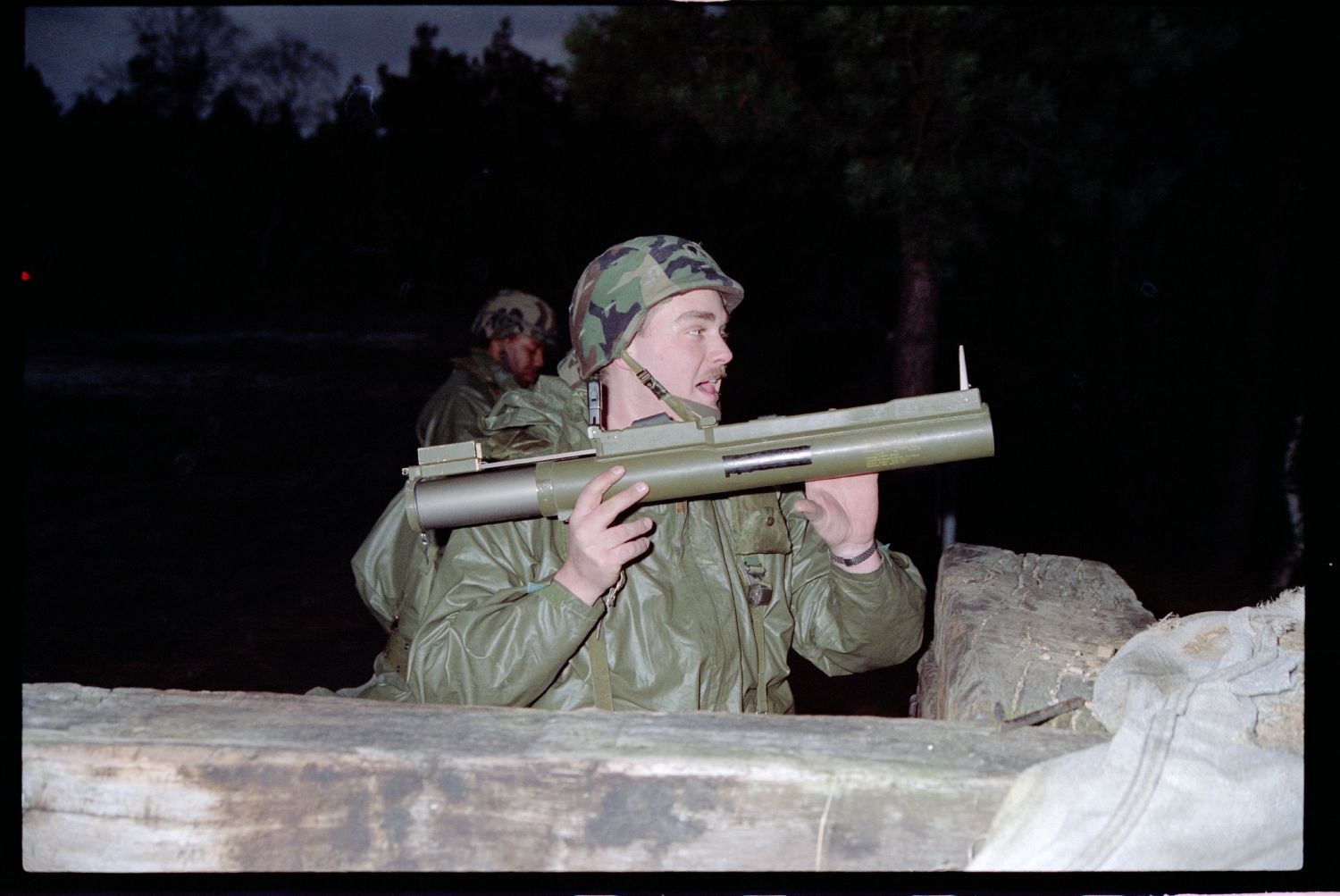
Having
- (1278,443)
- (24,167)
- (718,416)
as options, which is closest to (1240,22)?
(1278,443)

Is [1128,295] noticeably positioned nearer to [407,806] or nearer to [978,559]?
[978,559]

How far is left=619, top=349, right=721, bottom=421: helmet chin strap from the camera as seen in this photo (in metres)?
2.43

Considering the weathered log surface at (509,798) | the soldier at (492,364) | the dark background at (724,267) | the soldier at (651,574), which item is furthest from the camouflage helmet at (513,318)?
the weathered log surface at (509,798)

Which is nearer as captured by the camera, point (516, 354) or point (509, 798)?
point (509, 798)

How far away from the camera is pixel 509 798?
1.70 m

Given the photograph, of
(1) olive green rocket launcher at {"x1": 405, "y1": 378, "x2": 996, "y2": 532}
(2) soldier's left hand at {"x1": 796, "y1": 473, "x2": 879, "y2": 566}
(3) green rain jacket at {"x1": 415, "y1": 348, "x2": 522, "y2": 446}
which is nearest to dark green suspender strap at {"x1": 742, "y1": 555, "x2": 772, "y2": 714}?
(2) soldier's left hand at {"x1": 796, "y1": 473, "x2": 879, "y2": 566}

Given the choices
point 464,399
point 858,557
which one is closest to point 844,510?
point 858,557

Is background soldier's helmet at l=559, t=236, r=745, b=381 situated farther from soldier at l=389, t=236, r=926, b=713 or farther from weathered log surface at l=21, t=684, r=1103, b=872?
weathered log surface at l=21, t=684, r=1103, b=872

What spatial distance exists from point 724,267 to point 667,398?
9.63m

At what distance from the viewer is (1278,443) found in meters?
8.82

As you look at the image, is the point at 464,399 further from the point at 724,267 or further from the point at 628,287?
the point at 724,267

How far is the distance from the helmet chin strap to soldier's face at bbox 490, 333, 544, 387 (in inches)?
125

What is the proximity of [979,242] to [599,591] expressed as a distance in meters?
5.59

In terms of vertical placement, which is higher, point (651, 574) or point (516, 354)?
point (516, 354)
